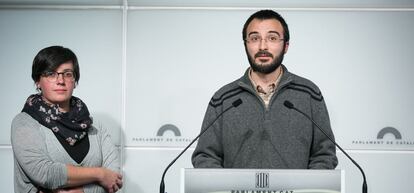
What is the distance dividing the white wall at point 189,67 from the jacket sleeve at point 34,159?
106 cm

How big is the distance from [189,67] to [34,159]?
4.51 ft

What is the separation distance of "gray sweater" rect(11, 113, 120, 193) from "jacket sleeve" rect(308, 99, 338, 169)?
90 centimetres

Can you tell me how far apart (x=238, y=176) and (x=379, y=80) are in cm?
186

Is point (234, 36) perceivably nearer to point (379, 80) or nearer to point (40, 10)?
point (379, 80)

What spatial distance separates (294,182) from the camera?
2.05 meters

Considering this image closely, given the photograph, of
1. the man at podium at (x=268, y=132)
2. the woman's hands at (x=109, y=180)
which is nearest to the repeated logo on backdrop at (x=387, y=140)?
the man at podium at (x=268, y=132)

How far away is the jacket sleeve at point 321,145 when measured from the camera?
2.70 meters

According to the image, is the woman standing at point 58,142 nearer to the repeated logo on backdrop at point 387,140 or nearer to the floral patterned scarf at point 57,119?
the floral patterned scarf at point 57,119

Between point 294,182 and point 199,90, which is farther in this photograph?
point 199,90

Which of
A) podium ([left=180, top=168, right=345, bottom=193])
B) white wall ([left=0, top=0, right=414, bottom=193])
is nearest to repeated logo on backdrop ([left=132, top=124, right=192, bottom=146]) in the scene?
white wall ([left=0, top=0, right=414, bottom=193])

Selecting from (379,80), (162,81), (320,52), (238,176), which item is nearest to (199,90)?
(162,81)

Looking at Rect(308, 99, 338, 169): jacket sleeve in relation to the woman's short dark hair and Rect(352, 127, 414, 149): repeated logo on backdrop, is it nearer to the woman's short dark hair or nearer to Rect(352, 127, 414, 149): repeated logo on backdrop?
Rect(352, 127, 414, 149): repeated logo on backdrop

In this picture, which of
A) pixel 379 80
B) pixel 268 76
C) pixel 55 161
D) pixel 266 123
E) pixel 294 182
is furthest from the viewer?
pixel 379 80

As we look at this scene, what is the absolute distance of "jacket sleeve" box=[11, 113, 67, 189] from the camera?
8.22 feet
